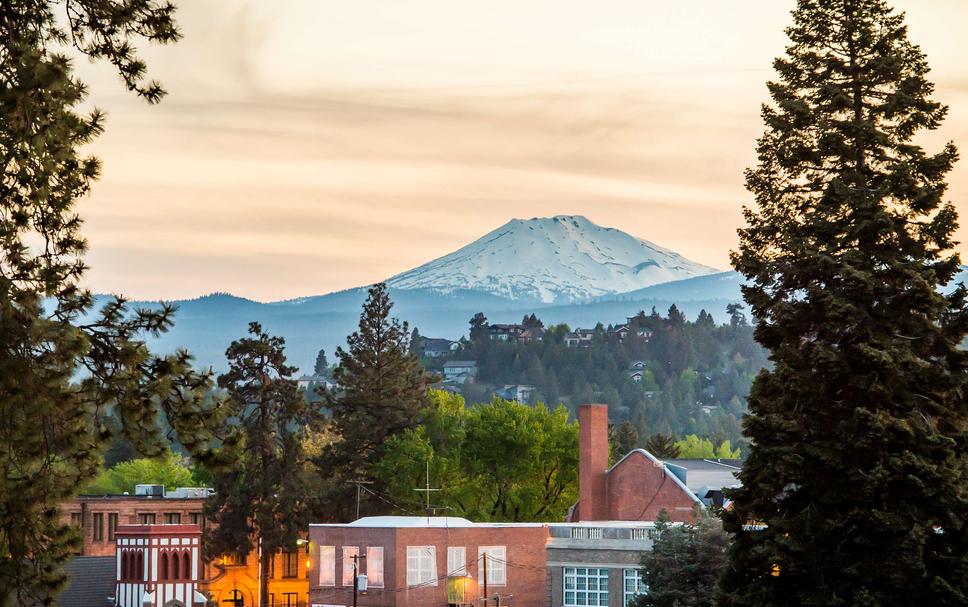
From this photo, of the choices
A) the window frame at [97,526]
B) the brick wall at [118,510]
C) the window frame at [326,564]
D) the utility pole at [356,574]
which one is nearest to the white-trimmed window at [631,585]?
the utility pole at [356,574]

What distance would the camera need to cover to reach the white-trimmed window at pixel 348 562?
75750 mm

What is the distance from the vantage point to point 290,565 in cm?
10775

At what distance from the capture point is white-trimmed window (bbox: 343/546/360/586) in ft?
249

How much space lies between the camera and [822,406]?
36.8 m

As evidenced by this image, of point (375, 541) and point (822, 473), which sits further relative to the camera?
point (375, 541)

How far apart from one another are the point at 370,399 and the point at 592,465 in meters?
21.6

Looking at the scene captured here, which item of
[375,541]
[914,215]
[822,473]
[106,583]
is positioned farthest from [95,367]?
[106,583]

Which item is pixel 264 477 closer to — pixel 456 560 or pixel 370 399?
pixel 370 399

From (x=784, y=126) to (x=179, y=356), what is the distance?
2392cm

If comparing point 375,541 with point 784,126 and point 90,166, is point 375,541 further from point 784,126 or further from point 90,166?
point 90,166

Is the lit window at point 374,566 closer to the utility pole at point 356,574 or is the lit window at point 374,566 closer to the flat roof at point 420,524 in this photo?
the utility pole at point 356,574

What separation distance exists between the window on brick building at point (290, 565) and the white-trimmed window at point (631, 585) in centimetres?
4116

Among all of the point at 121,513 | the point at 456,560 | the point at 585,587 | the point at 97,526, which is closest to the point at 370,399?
the point at 121,513

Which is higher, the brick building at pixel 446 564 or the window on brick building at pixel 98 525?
the window on brick building at pixel 98 525
